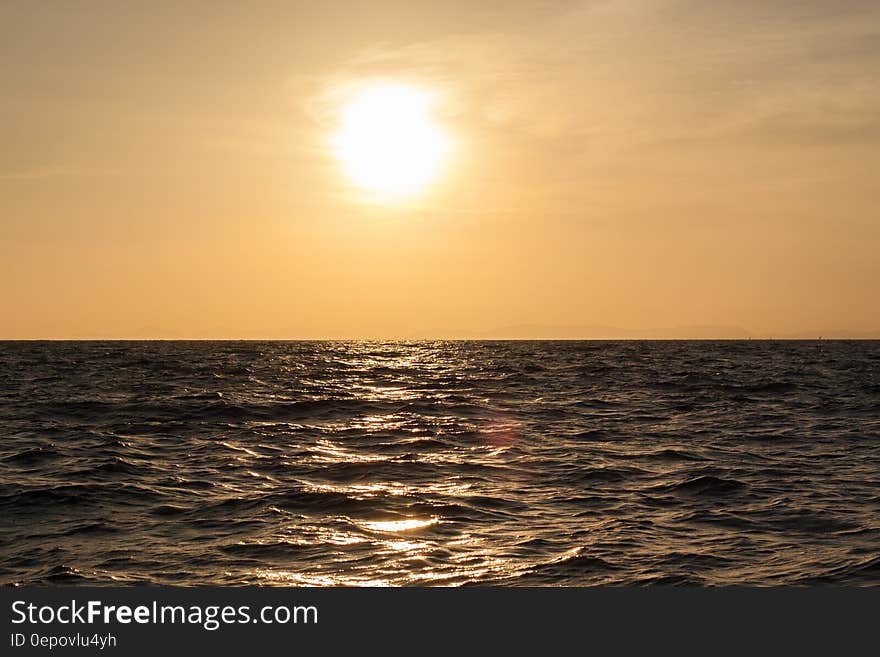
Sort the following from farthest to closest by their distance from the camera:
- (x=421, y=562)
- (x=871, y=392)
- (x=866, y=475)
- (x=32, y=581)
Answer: (x=871, y=392) → (x=866, y=475) → (x=421, y=562) → (x=32, y=581)

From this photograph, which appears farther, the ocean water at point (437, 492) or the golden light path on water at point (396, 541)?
the ocean water at point (437, 492)

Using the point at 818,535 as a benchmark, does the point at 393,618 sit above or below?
above

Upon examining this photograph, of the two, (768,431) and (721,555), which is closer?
(721,555)

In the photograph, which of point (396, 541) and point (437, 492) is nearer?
point (396, 541)

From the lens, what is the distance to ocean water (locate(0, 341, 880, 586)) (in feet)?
42.3

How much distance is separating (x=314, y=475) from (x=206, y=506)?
3856 mm

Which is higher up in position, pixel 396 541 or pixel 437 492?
pixel 437 492

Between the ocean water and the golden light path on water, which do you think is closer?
the golden light path on water

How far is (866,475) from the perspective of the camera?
800 inches

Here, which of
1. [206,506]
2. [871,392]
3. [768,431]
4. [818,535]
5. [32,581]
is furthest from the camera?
[871,392]

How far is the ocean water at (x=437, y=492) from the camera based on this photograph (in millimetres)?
12891

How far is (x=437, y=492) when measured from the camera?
60.3ft

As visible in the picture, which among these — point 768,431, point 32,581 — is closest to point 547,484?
point 32,581

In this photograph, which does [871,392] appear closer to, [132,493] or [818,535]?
[818,535]
